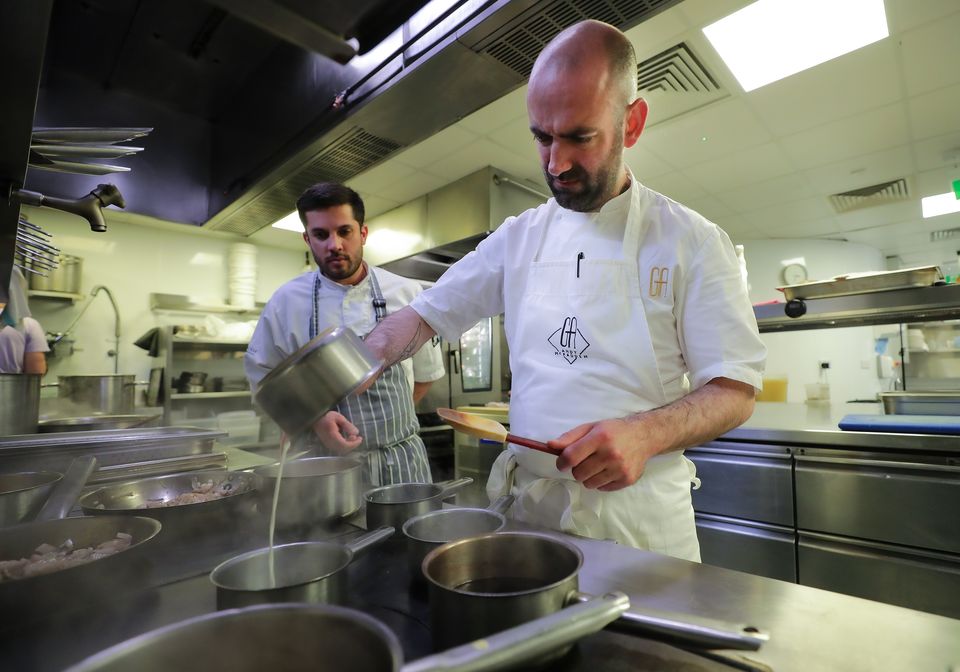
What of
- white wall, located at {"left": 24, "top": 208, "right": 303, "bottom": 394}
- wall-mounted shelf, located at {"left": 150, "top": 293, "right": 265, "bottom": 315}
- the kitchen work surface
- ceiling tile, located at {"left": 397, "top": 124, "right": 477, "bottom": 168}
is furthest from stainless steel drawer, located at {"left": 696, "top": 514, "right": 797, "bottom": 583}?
white wall, located at {"left": 24, "top": 208, "right": 303, "bottom": 394}

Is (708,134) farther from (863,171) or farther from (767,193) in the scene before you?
(863,171)

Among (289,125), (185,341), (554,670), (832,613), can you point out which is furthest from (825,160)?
(185,341)

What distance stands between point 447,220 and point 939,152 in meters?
3.56

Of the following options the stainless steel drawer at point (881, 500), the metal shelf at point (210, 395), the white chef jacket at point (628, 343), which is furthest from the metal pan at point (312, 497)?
the metal shelf at point (210, 395)

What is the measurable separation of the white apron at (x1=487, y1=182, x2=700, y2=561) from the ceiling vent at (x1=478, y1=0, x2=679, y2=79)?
26.9 inches

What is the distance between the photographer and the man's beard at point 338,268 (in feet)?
6.72

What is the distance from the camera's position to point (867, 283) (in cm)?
222

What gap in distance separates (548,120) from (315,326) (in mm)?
1376

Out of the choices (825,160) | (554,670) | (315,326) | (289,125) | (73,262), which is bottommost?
(554,670)

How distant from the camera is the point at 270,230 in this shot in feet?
15.8

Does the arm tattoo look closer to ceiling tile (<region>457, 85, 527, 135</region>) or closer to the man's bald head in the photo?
the man's bald head

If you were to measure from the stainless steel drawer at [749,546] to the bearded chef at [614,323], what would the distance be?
138cm

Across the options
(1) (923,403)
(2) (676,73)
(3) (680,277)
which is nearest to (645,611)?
(3) (680,277)

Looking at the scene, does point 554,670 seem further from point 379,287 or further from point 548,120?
point 379,287
